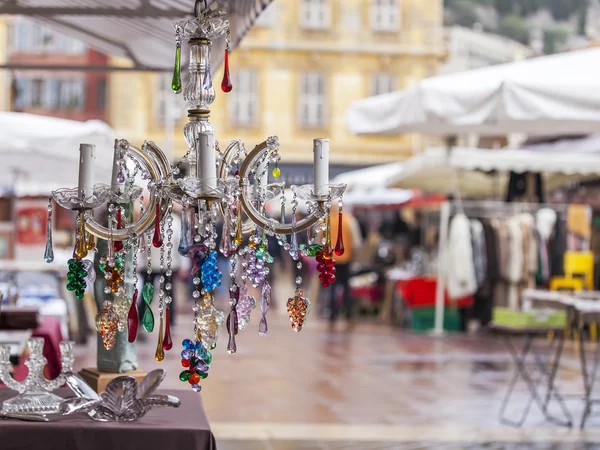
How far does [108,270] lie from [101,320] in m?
0.16

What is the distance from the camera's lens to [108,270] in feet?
9.20

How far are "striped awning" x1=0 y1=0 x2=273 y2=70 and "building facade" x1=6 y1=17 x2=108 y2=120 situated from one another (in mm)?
23568

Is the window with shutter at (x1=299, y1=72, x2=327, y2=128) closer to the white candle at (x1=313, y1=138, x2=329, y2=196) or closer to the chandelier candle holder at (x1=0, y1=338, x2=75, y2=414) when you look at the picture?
the chandelier candle holder at (x1=0, y1=338, x2=75, y2=414)

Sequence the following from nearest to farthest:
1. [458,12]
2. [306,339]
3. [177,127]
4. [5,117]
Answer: [5,117], [306,339], [177,127], [458,12]

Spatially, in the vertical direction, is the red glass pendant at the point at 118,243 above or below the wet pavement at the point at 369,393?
above

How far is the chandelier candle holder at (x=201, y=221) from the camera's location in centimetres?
271

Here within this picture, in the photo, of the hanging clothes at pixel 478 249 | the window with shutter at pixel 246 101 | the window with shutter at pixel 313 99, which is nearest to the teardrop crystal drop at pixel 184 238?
the hanging clothes at pixel 478 249

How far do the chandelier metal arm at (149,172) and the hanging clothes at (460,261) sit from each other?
9770 mm

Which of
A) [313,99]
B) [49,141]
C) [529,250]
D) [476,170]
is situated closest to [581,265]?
[529,250]

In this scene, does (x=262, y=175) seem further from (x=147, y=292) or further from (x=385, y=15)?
(x=385, y=15)

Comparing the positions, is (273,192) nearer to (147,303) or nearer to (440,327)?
(147,303)

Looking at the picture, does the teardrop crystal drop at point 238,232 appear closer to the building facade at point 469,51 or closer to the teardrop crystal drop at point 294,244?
the teardrop crystal drop at point 294,244

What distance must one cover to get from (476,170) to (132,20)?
8741 millimetres

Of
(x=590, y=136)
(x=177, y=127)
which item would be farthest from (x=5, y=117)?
(x=177, y=127)
